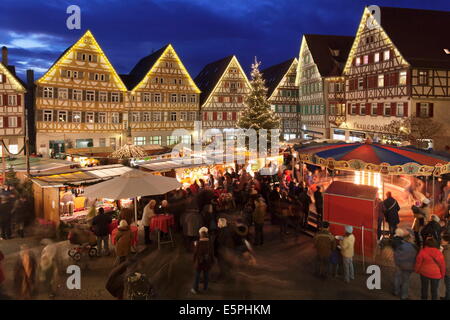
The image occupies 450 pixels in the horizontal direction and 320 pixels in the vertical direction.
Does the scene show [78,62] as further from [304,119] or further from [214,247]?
[214,247]

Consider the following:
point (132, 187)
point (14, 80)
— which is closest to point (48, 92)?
point (14, 80)

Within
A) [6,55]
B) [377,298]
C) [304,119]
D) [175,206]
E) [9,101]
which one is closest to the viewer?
[377,298]

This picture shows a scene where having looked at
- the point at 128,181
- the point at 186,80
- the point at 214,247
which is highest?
the point at 186,80

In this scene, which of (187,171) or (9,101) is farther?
(9,101)

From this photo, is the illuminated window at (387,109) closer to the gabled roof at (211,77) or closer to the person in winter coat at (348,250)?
the gabled roof at (211,77)

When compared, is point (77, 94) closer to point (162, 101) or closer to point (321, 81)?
point (162, 101)

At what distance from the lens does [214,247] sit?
8.78 meters

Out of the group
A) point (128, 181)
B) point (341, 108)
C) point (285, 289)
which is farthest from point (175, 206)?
point (341, 108)

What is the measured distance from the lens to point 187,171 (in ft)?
57.0

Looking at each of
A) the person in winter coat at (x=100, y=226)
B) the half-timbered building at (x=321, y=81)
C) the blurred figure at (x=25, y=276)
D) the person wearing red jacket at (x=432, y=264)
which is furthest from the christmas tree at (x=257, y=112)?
the blurred figure at (x=25, y=276)

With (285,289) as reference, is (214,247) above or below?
above

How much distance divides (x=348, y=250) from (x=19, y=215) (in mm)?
9891
